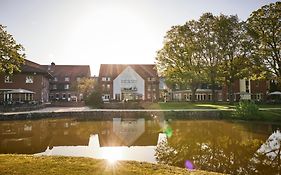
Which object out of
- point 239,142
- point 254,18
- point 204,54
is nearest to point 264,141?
point 239,142

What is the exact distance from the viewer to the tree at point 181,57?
1667 inches

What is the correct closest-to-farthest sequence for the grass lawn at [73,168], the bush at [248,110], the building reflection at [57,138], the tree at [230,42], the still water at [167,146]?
the grass lawn at [73,168] → the still water at [167,146] → the building reflection at [57,138] → the bush at [248,110] → the tree at [230,42]

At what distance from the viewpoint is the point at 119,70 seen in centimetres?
6512

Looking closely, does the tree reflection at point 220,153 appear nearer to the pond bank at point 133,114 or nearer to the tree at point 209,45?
the pond bank at point 133,114

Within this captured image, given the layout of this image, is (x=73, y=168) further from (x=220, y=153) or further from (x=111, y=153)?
(x=220, y=153)

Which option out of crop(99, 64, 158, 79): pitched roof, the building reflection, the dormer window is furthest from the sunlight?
crop(99, 64, 158, 79): pitched roof

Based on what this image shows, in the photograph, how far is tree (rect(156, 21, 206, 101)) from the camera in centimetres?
4234

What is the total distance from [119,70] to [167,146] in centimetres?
5016

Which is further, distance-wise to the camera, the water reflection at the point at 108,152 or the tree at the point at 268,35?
the tree at the point at 268,35

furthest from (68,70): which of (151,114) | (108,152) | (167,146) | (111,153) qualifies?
(111,153)

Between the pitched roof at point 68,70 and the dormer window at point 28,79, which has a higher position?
the pitched roof at point 68,70

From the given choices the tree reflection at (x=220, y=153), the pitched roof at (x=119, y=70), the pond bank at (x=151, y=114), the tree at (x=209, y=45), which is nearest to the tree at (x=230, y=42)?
the tree at (x=209, y=45)

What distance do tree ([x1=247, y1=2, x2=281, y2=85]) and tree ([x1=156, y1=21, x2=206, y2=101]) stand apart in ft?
32.7

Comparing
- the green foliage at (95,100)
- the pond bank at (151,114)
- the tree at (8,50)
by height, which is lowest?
the pond bank at (151,114)
